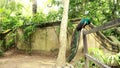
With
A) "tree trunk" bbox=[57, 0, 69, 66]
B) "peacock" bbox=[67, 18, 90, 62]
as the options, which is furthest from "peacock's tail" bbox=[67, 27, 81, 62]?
"tree trunk" bbox=[57, 0, 69, 66]

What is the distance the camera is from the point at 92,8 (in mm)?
9266

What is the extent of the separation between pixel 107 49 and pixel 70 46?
1351mm

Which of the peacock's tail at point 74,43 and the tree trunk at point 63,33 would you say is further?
the peacock's tail at point 74,43

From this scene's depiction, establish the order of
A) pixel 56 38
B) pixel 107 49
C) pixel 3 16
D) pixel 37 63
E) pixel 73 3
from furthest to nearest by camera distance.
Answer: pixel 3 16, pixel 73 3, pixel 56 38, pixel 107 49, pixel 37 63

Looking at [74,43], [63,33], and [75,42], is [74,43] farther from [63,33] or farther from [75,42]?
[63,33]

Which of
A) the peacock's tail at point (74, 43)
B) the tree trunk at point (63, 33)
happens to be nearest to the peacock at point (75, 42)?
the peacock's tail at point (74, 43)

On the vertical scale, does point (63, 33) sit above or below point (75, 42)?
above

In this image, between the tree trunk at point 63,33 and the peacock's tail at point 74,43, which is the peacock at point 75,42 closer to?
the peacock's tail at point 74,43

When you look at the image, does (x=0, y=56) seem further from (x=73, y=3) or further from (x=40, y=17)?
(x=73, y=3)

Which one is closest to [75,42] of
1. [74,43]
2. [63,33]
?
[74,43]

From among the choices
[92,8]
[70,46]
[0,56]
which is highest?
[92,8]

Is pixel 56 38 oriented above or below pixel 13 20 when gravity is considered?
below

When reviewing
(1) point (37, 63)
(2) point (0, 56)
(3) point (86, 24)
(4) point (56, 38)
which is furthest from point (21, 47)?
(3) point (86, 24)

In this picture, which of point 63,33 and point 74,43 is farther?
point 74,43
